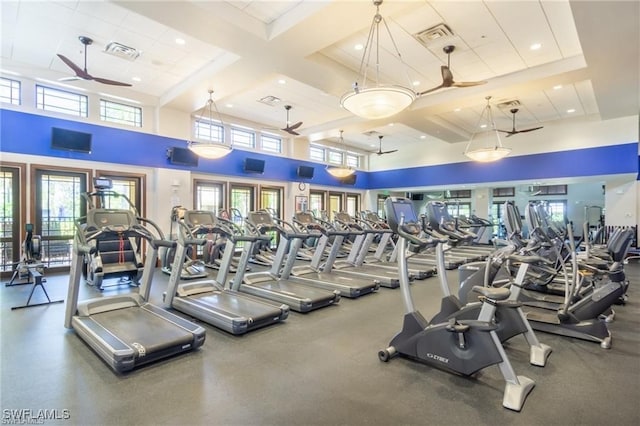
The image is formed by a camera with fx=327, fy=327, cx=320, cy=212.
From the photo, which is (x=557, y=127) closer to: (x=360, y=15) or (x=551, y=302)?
(x=551, y=302)

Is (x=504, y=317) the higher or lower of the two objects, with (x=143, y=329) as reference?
higher

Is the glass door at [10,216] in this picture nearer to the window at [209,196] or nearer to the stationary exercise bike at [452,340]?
the window at [209,196]

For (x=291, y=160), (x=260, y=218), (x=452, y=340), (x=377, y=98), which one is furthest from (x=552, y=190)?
(x=452, y=340)

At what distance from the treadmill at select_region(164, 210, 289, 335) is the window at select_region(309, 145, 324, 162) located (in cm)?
843

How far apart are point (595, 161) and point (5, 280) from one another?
50.4ft

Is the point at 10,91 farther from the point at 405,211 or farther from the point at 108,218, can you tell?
the point at 405,211

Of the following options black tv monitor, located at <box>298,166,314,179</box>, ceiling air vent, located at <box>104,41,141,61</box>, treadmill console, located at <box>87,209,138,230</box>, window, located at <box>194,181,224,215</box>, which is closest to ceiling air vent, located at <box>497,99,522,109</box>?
black tv monitor, located at <box>298,166,314,179</box>

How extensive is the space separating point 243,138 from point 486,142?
29.2 ft

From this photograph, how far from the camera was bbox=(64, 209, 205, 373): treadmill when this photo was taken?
2879mm

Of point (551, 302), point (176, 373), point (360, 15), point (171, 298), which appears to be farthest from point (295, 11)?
point (551, 302)

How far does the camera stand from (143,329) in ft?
10.8

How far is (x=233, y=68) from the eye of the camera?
6363 mm

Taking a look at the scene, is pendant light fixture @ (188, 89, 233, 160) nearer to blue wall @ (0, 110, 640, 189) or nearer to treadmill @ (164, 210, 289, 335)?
blue wall @ (0, 110, 640, 189)

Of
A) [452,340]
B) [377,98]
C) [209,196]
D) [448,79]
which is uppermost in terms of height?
[448,79]
